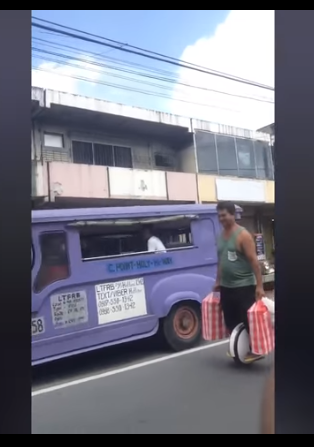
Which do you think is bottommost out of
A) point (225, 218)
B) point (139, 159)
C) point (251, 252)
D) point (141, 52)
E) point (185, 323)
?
point (185, 323)

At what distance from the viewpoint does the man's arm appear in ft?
4.50

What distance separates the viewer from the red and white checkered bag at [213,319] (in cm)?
140

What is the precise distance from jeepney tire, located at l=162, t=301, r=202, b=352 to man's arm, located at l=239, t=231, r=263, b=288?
0.79 ft

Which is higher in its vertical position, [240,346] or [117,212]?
[117,212]

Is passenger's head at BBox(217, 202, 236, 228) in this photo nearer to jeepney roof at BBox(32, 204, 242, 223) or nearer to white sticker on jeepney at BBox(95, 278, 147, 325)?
jeepney roof at BBox(32, 204, 242, 223)

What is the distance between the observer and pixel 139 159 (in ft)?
4.48

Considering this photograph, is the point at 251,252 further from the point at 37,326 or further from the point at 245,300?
the point at 37,326

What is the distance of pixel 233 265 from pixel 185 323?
0.92 feet

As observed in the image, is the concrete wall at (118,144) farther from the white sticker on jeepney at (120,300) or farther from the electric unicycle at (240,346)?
the electric unicycle at (240,346)

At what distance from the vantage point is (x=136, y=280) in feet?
4.49
